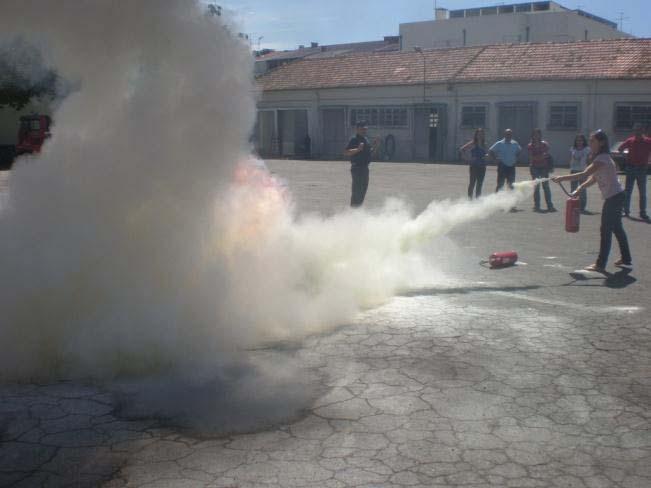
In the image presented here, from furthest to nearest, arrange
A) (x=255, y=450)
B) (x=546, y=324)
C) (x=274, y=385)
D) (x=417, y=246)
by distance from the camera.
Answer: (x=417, y=246), (x=546, y=324), (x=274, y=385), (x=255, y=450)

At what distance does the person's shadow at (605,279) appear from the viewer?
8.39m

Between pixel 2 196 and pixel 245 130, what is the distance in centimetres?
214

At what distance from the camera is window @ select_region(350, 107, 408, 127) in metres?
40.1

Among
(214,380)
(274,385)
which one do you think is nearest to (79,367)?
(214,380)

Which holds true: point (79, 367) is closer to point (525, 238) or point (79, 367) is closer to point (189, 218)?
point (189, 218)

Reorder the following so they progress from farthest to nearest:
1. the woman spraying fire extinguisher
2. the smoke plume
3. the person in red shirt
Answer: the person in red shirt, the woman spraying fire extinguisher, the smoke plume

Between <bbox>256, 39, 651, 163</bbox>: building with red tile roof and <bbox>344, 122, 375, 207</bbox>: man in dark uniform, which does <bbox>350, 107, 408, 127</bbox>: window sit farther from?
<bbox>344, 122, 375, 207</bbox>: man in dark uniform

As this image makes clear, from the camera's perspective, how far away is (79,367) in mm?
5215

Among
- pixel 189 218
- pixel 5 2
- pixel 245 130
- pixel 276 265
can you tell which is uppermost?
pixel 5 2

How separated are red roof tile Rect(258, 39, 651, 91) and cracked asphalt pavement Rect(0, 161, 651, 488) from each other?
973 inches

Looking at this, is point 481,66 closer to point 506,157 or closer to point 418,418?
point 506,157

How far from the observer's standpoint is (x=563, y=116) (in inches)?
1356

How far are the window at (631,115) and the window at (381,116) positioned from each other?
11.6 metres

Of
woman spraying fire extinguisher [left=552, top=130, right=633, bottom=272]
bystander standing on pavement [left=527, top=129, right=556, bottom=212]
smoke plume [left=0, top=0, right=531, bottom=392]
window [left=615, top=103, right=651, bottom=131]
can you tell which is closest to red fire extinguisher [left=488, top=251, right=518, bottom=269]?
woman spraying fire extinguisher [left=552, top=130, right=633, bottom=272]
